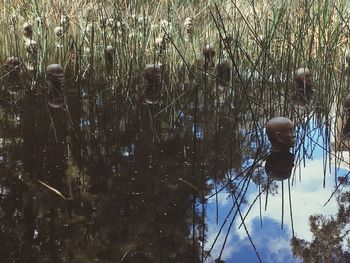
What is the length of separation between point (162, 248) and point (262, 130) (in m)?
0.93

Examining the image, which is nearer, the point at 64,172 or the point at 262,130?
the point at 64,172

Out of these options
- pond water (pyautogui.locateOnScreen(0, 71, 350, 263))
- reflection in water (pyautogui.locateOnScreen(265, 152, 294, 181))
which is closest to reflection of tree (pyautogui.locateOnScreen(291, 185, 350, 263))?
pond water (pyautogui.locateOnScreen(0, 71, 350, 263))

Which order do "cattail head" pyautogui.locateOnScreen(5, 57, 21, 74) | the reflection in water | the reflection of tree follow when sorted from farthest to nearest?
"cattail head" pyautogui.locateOnScreen(5, 57, 21, 74)
the reflection in water
the reflection of tree

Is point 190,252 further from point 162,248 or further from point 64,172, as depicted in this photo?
point 64,172

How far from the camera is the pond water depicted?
998 millimetres

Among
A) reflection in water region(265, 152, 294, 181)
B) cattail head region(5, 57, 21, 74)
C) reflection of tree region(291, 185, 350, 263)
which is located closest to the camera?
reflection of tree region(291, 185, 350, 263)

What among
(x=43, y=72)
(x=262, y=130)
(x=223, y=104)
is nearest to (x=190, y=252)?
→ (x=262, y=130)

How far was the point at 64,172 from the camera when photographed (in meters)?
1.44

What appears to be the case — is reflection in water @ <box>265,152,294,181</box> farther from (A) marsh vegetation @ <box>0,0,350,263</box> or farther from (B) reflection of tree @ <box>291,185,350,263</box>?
(B) reflection of tree @ <box>291,185,350,263</box>

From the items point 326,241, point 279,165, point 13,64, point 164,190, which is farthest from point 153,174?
point 13,64

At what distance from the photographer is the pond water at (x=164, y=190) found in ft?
3.27

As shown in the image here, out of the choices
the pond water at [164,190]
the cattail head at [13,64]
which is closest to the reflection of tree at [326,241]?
the pond water at [164,190]

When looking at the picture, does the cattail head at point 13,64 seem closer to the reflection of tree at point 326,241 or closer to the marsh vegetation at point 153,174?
the marsh vegetation at point 153,174

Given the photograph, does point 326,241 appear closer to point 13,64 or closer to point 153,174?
point 153,174
